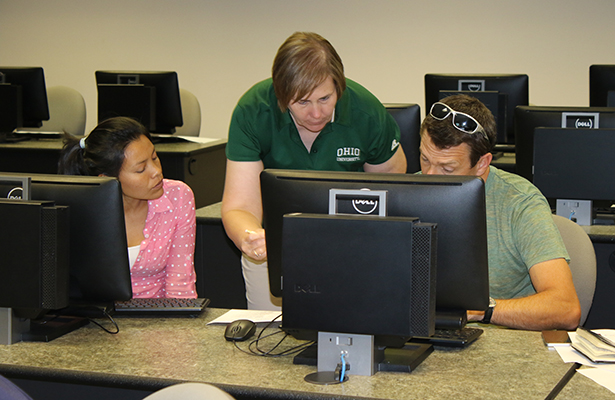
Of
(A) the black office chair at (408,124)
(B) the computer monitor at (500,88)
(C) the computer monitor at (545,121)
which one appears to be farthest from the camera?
(B) the computer monitor at (500,88)

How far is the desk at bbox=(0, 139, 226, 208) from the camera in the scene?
13.1 feet

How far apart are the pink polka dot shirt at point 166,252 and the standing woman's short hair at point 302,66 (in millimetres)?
479

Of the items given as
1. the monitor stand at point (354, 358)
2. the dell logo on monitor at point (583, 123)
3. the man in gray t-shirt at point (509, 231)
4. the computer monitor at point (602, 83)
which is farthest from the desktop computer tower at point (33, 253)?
the computer monitor at point (602, 83)

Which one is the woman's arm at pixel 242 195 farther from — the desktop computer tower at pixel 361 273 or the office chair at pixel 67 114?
the office chair at pixel 67 114

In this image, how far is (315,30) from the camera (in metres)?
5.42

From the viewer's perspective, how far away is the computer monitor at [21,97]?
4.24 meters

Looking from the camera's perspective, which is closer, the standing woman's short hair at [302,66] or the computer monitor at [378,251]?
the computer monitor at [378,251]

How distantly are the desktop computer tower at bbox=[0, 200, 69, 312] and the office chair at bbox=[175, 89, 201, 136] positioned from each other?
3.33 m

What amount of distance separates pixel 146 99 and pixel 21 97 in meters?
0.90

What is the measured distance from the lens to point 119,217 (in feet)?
4.99

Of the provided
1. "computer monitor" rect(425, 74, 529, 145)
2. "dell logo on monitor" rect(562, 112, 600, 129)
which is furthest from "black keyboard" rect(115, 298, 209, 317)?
"computer monitor" rect(425, 74, 529, 145)

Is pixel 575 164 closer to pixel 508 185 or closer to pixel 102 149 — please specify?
pixel 508 185

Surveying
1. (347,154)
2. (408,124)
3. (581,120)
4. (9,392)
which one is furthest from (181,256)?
(581,120)

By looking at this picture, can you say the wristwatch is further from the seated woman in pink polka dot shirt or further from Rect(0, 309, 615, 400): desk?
the seated woman in pink polka dot shirt
